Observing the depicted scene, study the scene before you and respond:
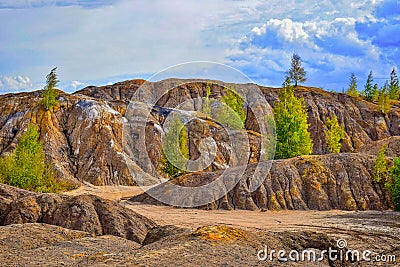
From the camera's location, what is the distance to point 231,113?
249ft

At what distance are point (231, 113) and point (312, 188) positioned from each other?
121ft

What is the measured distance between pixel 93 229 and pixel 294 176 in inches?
1037

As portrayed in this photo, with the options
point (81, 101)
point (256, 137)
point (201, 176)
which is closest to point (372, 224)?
point (201, 176)

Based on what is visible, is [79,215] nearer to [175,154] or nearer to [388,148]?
[175,154]

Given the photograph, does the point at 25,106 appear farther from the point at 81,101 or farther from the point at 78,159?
the point at 78,159

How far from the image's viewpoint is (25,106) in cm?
7206

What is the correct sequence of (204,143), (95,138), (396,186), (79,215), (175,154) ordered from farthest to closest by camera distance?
(204,143), (95,138), (175,154), (396,186), (79,215)

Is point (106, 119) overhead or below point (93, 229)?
overhead

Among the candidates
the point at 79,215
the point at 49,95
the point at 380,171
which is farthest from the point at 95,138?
the point at 79,215

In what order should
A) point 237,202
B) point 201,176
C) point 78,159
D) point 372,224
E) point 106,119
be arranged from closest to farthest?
point 372,224 < point 237,202 < point 201,176 < point 78,159 < point 106,119

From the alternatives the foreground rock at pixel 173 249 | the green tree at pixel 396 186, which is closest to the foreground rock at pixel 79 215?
the foreground rock at pixel 173 249

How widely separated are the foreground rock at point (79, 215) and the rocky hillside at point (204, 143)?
2094cm

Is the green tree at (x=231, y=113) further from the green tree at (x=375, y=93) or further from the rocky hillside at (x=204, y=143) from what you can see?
the green tree at (x=375, y=93)

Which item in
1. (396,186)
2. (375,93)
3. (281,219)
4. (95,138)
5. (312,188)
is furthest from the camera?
(375,93)
